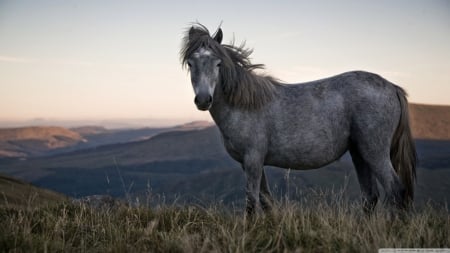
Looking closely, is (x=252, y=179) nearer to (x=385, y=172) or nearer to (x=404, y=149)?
(x=385, y=172)

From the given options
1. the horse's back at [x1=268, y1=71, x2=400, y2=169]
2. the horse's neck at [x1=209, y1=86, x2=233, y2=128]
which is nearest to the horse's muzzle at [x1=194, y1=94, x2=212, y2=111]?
the horse's neck at [x1=209, y1=86, x2=233, y2=128]

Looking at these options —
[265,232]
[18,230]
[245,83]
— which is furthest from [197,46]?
[18,230]

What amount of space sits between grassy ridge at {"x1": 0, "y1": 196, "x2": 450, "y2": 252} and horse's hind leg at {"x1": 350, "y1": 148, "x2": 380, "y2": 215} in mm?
1037

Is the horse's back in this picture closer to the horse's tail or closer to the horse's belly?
the horse's belly

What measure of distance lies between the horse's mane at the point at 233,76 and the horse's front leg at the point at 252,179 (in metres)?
0.83

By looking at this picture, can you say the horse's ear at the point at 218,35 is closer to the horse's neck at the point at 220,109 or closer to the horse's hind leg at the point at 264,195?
the horse's neck at the point at 220,109

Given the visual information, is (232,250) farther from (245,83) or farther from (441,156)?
(441,156)

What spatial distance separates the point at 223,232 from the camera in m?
4.06

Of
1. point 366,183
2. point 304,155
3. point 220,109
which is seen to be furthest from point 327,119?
point 220,109

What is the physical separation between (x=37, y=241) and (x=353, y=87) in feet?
16.2

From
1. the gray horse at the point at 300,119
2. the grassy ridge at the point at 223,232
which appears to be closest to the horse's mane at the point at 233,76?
the gray horse at the point at 300,119

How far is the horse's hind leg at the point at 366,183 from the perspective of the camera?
6699 millimetres

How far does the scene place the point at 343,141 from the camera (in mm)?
6465

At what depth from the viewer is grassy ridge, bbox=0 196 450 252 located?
12.8ft
